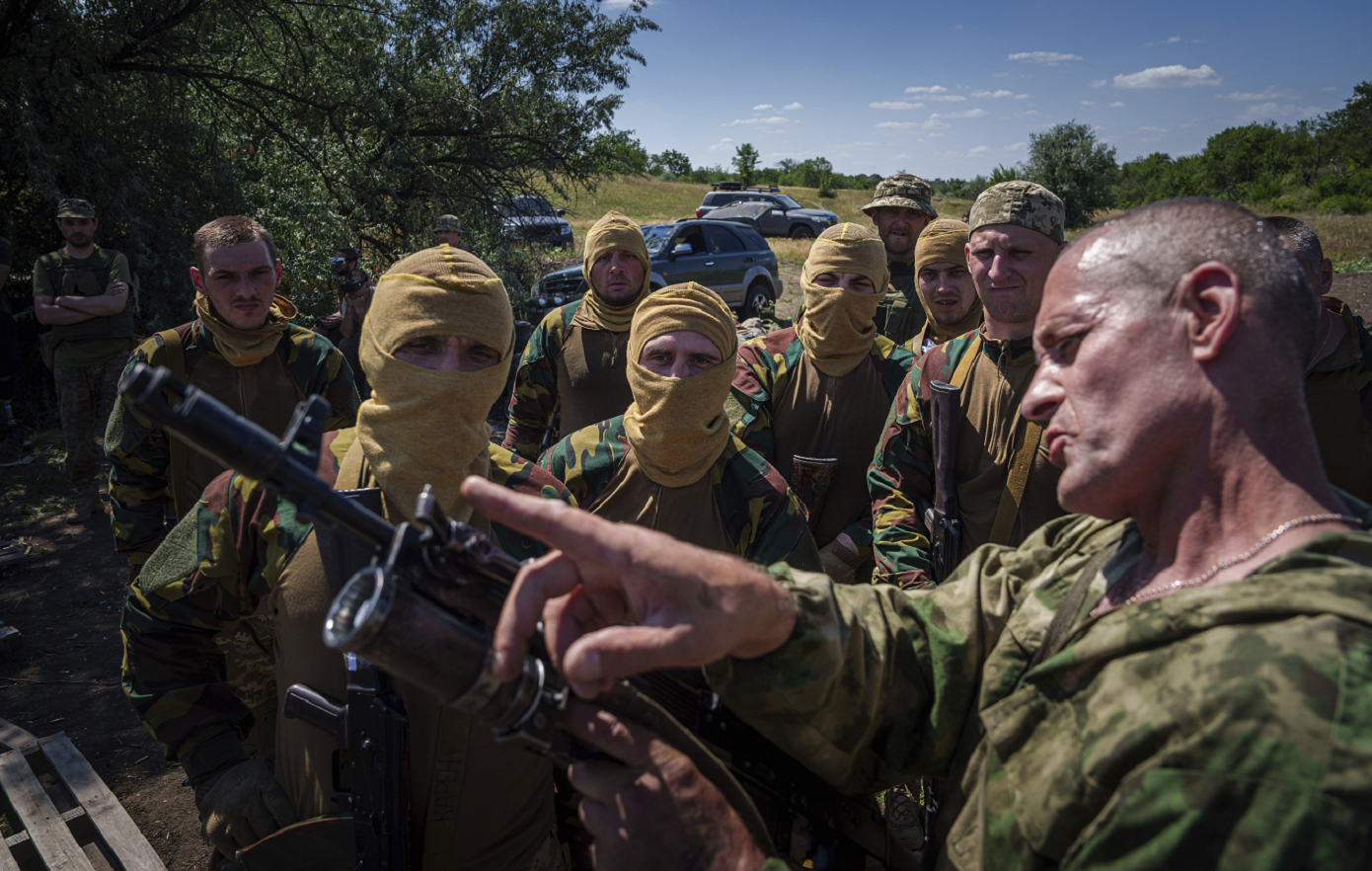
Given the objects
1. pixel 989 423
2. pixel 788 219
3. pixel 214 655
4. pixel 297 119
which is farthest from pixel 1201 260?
pixel 788 219

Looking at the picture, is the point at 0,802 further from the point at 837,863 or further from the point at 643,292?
the point at 643,292

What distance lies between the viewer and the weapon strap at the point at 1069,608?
1370 mm

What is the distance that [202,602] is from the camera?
6.93 feet

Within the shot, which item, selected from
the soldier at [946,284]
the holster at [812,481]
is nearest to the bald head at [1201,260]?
the holster at [812,481]

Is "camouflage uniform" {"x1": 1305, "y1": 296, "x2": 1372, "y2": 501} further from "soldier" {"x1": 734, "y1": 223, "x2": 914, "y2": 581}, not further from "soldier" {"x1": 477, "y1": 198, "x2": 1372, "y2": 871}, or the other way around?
"soldier" {"x1": 477, "y1": 198, "x2": 1372, "y2": 871}

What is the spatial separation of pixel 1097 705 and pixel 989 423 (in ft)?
7.44

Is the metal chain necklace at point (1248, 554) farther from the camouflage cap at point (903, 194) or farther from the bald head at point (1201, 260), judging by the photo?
the camouflage cap at point (903, 194)

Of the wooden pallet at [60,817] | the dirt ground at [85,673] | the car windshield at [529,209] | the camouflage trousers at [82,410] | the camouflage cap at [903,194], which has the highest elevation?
the car windshield at [529,209]

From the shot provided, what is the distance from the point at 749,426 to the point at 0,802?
381cm

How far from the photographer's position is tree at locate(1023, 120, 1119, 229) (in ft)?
115

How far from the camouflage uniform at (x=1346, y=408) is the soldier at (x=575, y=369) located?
3597 millimetres

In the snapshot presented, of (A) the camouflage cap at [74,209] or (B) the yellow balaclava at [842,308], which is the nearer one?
(B) the yellow balaclava at [842,308]

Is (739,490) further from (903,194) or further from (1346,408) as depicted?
(903,194)

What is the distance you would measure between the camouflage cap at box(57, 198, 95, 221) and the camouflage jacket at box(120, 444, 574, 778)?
6.67m
